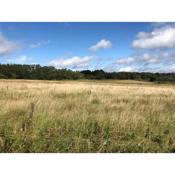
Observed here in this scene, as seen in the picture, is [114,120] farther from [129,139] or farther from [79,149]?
[79,149]

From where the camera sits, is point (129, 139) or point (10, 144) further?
point (129, 139)

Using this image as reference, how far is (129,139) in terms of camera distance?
5480 millimetres
